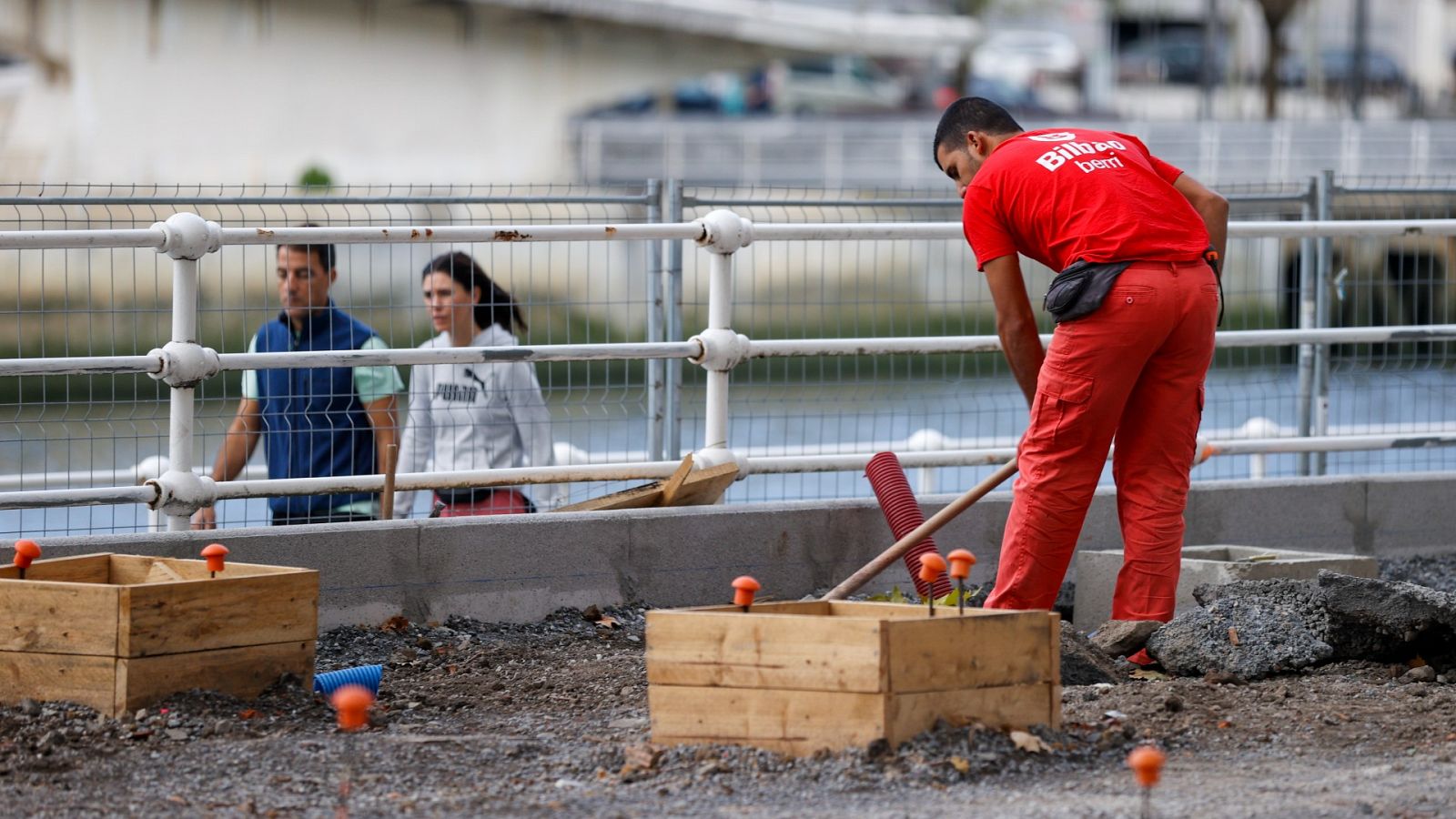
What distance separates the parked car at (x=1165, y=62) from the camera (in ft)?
160

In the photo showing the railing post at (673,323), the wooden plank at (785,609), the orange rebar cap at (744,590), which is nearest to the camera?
the orange rebar cap at (744,590)

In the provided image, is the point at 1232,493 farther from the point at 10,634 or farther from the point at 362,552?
the point at 10,634

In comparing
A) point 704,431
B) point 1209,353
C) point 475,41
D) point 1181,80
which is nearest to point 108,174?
point 475,41

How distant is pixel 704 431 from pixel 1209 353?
2.17m

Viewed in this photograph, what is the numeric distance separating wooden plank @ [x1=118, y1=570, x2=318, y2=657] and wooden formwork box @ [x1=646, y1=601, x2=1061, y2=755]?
113 cm

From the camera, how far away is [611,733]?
15.6 feet

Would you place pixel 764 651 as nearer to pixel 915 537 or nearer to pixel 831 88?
pixel 915 537

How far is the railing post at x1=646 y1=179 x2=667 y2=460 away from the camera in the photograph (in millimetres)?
7332

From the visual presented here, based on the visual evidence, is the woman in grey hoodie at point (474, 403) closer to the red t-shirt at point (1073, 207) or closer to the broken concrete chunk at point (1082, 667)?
the red t-shirt at point (1073, 207)

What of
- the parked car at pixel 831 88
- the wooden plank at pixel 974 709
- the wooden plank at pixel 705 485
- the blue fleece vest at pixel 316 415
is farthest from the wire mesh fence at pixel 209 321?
the parked car at pixel 831 88

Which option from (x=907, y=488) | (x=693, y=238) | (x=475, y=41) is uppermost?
(x=475, y=41)

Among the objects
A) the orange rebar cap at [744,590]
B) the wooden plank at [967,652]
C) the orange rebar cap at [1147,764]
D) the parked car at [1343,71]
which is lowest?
the orange rebar cap at [1147,764]

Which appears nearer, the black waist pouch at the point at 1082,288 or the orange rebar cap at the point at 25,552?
the orange rebar cap at the point at 25,552

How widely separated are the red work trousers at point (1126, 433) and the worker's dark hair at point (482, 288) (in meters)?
2.49
